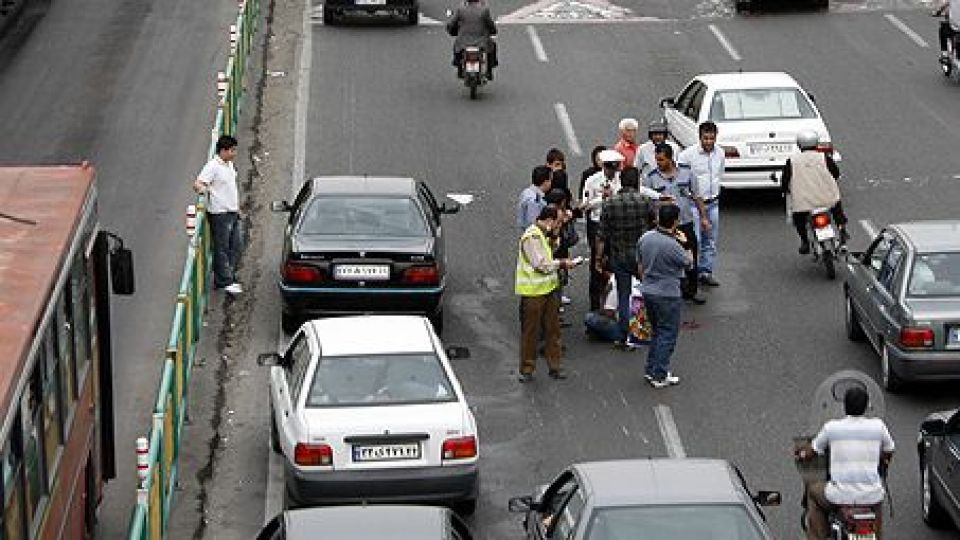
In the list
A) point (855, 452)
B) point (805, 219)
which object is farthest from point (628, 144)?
point (855, 452)

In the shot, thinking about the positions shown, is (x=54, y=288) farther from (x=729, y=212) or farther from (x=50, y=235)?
(x=729, y=212)

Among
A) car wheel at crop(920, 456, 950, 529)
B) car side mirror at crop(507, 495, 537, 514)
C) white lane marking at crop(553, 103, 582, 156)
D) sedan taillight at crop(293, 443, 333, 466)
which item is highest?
car side mirror at crop(507, 495, 537, 514)

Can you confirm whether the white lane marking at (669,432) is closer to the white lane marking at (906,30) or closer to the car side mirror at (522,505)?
the car side mirror at (522,505)

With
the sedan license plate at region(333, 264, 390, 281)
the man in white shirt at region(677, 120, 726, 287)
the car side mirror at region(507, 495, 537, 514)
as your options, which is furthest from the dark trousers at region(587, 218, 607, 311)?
the car side mirror at region(507, 495, 537, 514)

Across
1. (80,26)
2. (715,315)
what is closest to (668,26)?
(80,26)

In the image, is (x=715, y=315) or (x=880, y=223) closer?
(x=715, y=315)

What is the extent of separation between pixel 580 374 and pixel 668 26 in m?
18.3

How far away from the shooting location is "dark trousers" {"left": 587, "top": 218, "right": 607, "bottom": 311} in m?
24.1

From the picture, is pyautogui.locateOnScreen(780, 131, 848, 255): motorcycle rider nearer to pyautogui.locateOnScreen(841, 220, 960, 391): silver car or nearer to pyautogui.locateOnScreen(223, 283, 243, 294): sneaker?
pyautogui.locateOnScreen(841, 220, 960, 391): silver car

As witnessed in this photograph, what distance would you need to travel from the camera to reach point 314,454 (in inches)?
711

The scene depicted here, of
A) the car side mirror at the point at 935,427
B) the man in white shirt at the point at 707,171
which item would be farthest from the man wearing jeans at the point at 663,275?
the car side mirror at the point at 935,427

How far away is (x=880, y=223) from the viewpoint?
2812cm

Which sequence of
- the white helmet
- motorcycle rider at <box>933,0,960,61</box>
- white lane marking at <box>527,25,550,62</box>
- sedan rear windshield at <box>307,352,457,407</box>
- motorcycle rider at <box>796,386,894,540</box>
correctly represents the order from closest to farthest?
1. motorcycle rider at <box>796,386,894,540</box>
2. sedan rear windshield at <box>307,352,457,407</box>
3. the white helmet
4. motorcycle rider at <box>933,0,960,61</box>
5. white lane marking at <box>527,25,550,62</box>

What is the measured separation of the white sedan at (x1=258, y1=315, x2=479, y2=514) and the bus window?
437 cm
